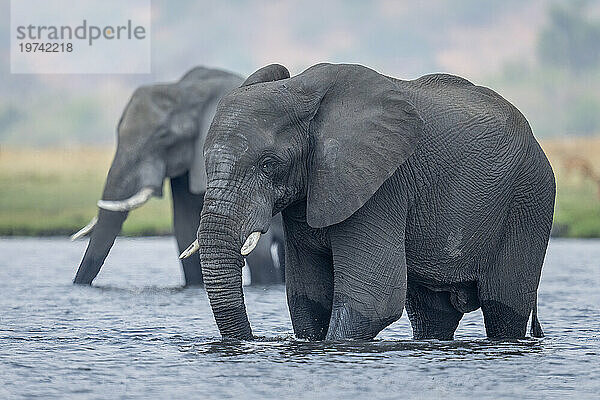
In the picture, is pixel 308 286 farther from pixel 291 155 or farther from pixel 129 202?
pixel 129 202

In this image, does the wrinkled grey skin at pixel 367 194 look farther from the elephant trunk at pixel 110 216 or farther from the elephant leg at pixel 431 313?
the elephant trunk at pixel 110 216

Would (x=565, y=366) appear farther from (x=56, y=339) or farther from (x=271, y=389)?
(x=56, y=339)

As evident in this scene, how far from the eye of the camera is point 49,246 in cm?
3694

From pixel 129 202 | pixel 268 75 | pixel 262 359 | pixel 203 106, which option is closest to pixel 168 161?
pixel 129 202

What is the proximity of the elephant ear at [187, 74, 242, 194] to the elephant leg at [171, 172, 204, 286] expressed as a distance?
0.42 meters

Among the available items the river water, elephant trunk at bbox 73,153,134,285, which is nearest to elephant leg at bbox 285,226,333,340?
the river water

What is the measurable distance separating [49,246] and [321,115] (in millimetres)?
27078

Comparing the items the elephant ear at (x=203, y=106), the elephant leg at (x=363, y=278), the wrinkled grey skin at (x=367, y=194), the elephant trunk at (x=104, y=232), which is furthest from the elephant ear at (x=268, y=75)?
the elephant trunk at (x=104, y=232)

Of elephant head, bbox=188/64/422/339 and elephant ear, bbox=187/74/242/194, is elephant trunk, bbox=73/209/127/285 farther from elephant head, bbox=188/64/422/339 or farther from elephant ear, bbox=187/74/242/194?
elephant head, bbox=188/64/422/339

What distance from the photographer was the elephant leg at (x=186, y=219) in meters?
18.6

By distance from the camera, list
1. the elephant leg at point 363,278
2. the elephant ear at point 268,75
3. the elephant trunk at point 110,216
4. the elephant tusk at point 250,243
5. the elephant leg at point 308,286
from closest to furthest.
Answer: the elephant tusk at point 250,243, the elephant leg at point 363,278, the elephant ear at point 268,75, the elephant leg at point 308,286, the elephant trunk at point 110,216

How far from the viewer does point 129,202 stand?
17.8 m

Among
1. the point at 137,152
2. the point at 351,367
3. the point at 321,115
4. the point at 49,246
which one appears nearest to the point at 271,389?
the point at 351,367

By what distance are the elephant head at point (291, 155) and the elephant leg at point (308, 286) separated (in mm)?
482
